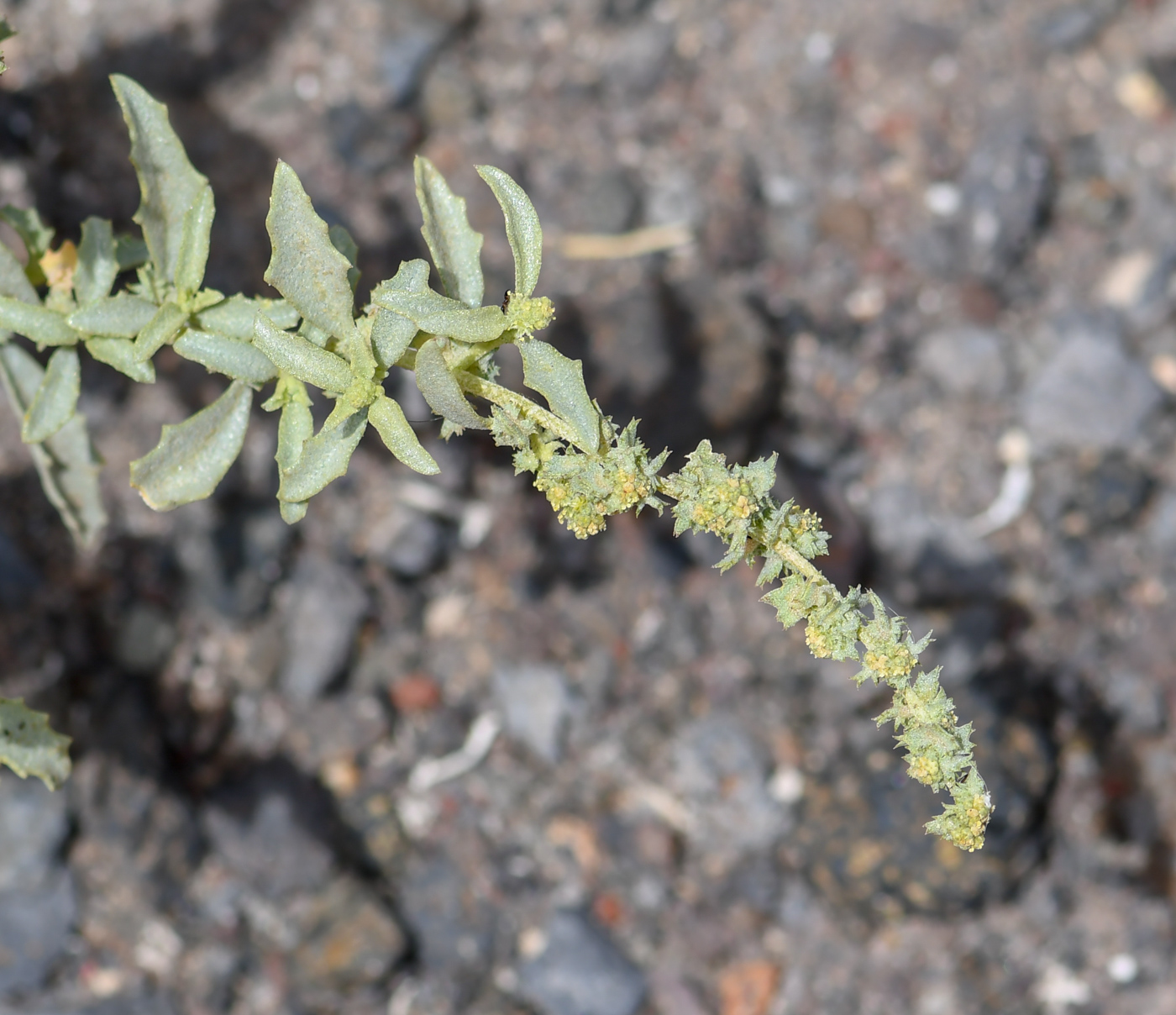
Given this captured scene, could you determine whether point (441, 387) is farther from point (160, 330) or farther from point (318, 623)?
point (318, 623)

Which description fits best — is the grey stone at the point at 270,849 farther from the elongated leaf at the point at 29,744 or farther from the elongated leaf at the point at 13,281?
the elongated leaf at the point at 13,281

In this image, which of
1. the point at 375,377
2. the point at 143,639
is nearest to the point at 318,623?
the point at 143,639

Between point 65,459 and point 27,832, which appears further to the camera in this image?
point 27,832

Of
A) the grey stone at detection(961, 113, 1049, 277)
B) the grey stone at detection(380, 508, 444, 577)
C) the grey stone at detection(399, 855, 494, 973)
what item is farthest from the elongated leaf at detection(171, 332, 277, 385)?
the grey stone at detection(961, 113, 1049, 277)

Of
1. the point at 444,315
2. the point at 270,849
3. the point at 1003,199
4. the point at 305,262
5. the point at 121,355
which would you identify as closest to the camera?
the point at 444,315

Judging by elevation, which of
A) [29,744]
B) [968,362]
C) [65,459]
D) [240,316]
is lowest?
[968,362]

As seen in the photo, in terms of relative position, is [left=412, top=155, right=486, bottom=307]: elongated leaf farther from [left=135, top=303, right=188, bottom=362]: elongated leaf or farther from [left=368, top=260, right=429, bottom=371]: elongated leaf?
[left=135, top=303, right=188, bottom=362]: elongated leaf

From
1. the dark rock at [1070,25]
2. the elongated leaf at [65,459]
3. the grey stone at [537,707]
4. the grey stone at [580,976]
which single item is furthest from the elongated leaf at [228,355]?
the dark rock at [1070,25]

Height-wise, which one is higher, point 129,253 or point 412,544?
point 129,253
